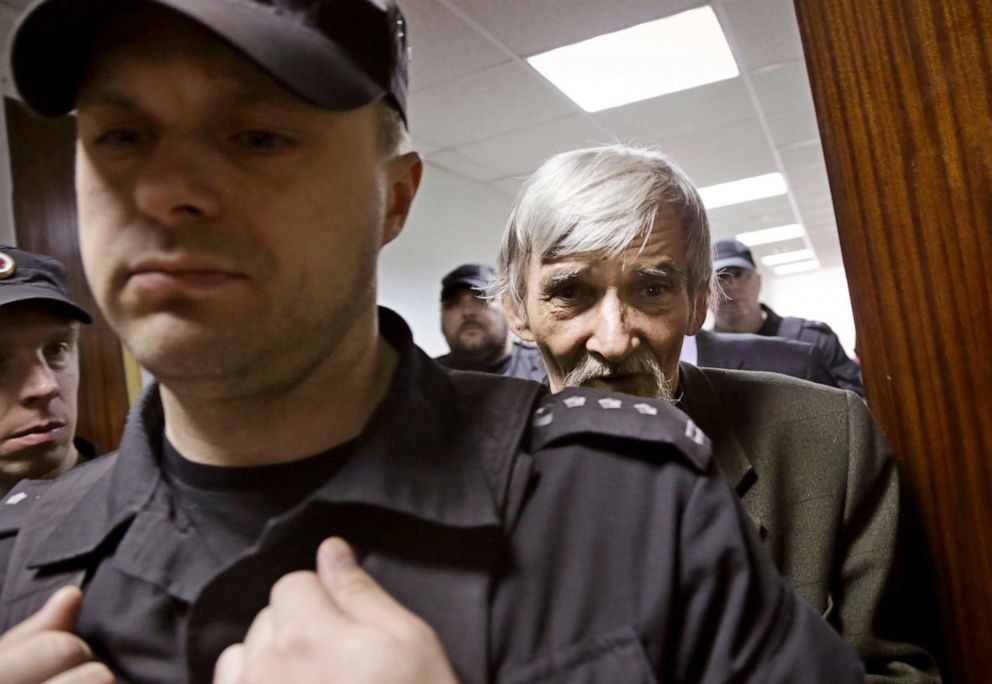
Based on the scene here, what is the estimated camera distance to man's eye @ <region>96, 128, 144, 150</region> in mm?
597

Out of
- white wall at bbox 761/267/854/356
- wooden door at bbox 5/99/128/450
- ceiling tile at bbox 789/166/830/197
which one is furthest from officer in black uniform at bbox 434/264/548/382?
white wall at bbox 761/267/854/356

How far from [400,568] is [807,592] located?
0.70 meters

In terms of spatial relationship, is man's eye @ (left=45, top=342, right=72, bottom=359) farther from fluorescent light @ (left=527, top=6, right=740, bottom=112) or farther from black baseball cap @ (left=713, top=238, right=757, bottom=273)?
black baseball cap @ (left=713, top=238, right=757, bottom=273)

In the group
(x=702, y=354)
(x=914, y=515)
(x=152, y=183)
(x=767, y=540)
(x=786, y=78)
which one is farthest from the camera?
(x=786, y=78)

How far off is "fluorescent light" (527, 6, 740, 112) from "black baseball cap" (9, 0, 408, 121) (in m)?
2.74

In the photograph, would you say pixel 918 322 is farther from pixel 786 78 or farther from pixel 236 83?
pixel 786 78

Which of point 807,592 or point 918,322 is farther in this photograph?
point 807,592

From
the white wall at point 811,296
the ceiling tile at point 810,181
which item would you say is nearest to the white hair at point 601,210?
the ceiling tile at point 810,181

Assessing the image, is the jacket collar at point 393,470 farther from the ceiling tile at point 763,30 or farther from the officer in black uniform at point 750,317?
the officer in black uniform at point 750,317

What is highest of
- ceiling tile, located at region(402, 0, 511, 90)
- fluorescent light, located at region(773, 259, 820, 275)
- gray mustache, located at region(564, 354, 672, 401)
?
ceiling tile, located at region(402, 0, 511, 90)

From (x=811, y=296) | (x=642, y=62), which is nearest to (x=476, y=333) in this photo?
(x=642, y=62)

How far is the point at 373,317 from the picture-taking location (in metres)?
0.71

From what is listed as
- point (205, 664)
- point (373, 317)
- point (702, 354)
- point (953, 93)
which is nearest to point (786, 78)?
point (702, 354)

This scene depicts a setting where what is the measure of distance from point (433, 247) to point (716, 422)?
3.97 meters
